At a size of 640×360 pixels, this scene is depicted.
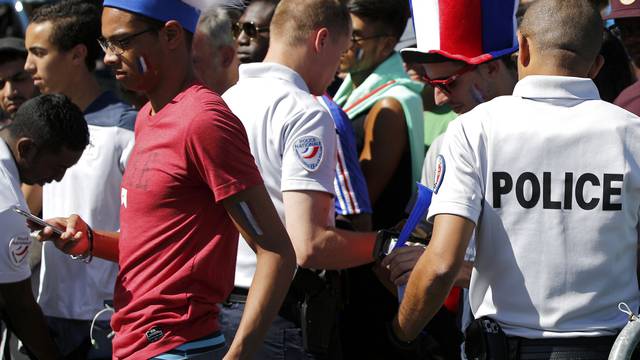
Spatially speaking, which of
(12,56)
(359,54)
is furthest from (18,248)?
(12,56)

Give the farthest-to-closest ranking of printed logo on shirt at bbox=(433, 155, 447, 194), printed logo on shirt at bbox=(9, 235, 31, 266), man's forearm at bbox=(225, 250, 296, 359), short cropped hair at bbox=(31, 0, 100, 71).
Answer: short cropped hair at bbox=(31, 0, 100, 71), printed logo on shirt at bbox=(9, 235, 31, 266), printed logo on shirt at bbox=(433, 155, 447, 194), man's forearm at bbox=(225, 250, 296, 359)

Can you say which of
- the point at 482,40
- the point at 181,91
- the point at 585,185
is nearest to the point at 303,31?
the point at 482,40

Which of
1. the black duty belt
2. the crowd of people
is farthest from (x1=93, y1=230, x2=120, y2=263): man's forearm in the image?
the black duty belt

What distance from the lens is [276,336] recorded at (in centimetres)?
390

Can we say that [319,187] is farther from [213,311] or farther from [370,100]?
[370,100]

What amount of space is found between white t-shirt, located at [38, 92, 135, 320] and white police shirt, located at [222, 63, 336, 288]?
0.94m

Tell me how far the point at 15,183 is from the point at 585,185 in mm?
2286

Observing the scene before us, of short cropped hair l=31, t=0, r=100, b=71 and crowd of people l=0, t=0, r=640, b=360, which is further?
short cropped hair l=31, t=0, r=100, b=71

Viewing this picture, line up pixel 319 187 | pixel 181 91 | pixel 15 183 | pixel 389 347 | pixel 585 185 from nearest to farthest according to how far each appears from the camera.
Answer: pixel 585 185 < pixel 181 91 < pixel 319 187 < pixel 15 183 < pixel 389 347

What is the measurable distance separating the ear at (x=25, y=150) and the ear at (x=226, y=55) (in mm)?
1108

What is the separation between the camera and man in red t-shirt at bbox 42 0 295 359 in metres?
2.94

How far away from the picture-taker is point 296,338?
154 inches

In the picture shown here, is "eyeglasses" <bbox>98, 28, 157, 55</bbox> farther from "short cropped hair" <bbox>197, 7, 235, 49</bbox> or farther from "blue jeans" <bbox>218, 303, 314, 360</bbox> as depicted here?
"short cropped hair" <bbox>197, 7, 235, 49</bbox>

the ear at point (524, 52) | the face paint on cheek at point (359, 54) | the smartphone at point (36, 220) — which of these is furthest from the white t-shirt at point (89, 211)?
the ear at point (524, 52)
